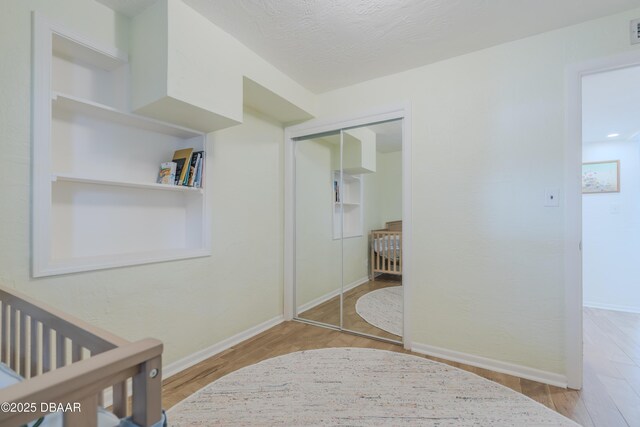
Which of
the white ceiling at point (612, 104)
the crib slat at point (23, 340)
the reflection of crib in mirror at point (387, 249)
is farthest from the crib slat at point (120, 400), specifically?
the white ceiling at point (612, 104)

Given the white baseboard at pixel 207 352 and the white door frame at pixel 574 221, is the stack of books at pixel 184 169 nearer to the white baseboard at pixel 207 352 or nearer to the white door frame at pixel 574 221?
the white baseboard at pixel 207 352

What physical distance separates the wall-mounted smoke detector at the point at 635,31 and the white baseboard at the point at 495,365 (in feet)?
6.77

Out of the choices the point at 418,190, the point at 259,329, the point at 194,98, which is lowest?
the point at 259,329

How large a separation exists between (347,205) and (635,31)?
2.20m

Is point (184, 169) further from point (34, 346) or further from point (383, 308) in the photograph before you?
point (383, 308)

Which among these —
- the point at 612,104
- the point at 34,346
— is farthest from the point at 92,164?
the point at 612,104

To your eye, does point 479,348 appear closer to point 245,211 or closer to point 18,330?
point 245,211

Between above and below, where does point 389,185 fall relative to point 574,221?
above

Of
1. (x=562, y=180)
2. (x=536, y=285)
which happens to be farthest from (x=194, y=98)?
(x=536, y=285)

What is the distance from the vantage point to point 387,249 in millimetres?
2588

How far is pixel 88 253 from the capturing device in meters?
1.67

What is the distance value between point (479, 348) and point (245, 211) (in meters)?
2.13

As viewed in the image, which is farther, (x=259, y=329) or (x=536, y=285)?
(x=259, y=329)

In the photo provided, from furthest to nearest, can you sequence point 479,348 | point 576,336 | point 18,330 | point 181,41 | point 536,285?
point 479,348, point 536,285, point 576,336, point 181,41, point 18,330
